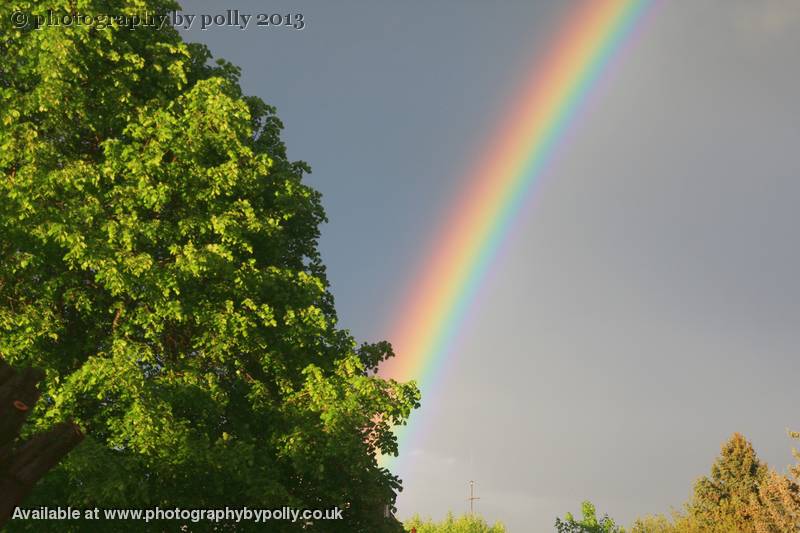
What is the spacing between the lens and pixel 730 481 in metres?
90.3

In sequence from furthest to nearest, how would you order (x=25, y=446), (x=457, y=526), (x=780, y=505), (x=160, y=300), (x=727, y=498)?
(x=457, y=526), (x=727, y=498), (x=780, y=505), (x=160, y=300), (x=25, y=446)

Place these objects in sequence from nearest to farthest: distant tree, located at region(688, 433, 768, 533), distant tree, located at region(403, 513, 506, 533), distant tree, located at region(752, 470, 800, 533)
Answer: distant tree, located at region(752, 470, 800, 533), distant tree, located at region(688, 433, 768, 533), distant tree, located at region(403, 513, 506, 533)

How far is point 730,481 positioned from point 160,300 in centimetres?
8522

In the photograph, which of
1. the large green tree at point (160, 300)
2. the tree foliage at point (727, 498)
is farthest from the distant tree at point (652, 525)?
the large green tree at point (160, 300)

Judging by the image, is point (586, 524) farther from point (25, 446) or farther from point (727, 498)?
point (25, 446)

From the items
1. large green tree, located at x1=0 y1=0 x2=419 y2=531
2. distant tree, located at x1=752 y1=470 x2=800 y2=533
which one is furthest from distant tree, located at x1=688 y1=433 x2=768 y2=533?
large green tree, located at x1=0 y1=0 x2=419 y2=531

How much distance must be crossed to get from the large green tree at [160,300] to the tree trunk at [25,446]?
11167 mm

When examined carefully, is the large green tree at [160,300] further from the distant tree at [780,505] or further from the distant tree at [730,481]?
the distant tree at [730,481]

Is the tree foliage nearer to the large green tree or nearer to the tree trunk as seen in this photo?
the large green tree

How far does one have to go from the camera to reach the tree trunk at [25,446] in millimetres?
6641

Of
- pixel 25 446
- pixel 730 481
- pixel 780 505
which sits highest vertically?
pixel 730 481

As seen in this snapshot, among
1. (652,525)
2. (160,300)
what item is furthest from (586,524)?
(160,300)

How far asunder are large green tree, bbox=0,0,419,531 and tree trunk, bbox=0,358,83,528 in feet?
36.6

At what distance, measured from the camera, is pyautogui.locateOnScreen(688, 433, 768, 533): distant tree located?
87.4 metres
